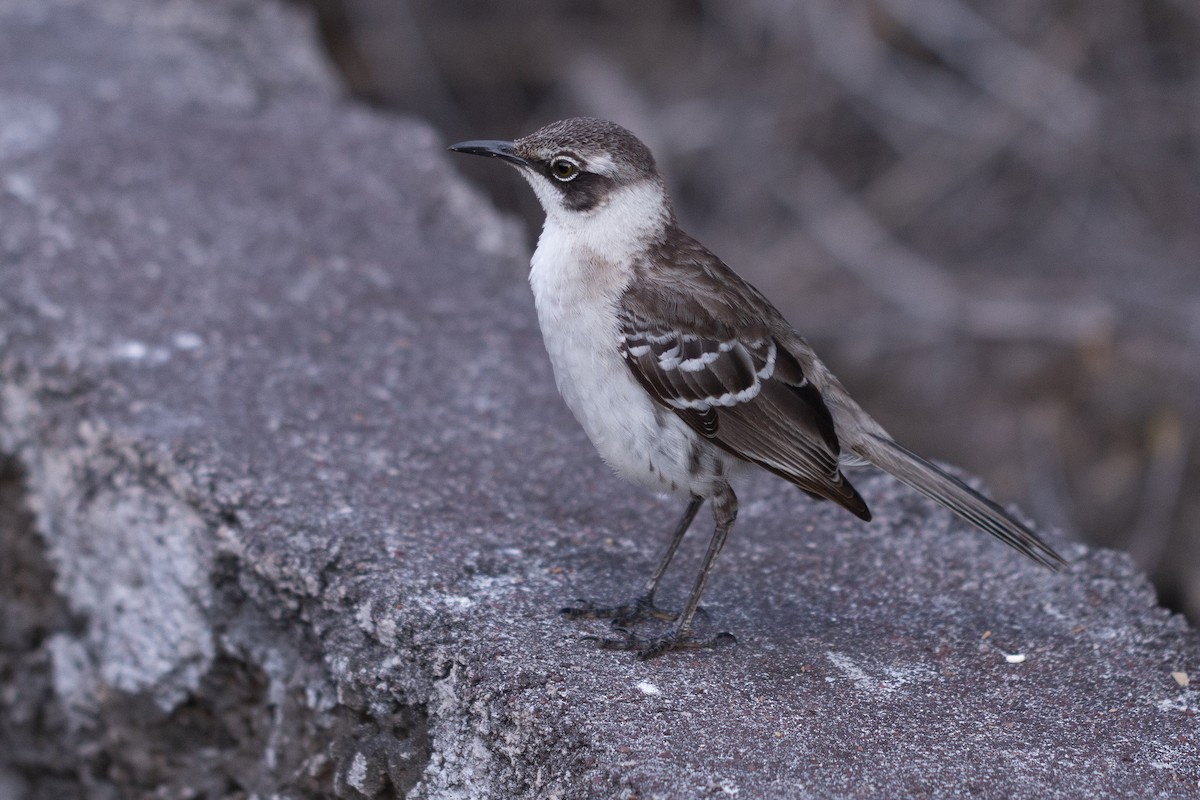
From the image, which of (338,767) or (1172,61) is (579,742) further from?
(1172,61)

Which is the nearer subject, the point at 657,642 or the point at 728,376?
the point at 657,642

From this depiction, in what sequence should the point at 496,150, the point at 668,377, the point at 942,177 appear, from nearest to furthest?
the point at 668,377 → the point at 496,150 → the point at 942,177

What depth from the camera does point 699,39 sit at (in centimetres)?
929

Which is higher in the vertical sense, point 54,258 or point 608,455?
point 608,455

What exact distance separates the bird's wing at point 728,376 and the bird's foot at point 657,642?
467 mm

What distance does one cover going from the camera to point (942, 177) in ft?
27.1

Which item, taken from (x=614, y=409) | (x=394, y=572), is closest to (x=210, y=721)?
Answer: (x=394, y=572)

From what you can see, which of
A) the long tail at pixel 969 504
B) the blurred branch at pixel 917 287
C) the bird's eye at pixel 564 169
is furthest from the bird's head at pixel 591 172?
the blurred branch at pixel 917 287

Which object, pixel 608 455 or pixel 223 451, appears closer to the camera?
pixel 608 455

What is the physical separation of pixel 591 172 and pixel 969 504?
4.49 ft

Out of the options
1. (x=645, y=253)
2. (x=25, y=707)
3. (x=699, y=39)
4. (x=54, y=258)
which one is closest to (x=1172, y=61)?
(x=699, y=39)

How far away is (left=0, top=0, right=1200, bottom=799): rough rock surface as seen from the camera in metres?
3.22

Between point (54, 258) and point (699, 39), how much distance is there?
5398 mm

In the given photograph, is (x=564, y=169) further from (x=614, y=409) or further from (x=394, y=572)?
(x=394, y=572)
